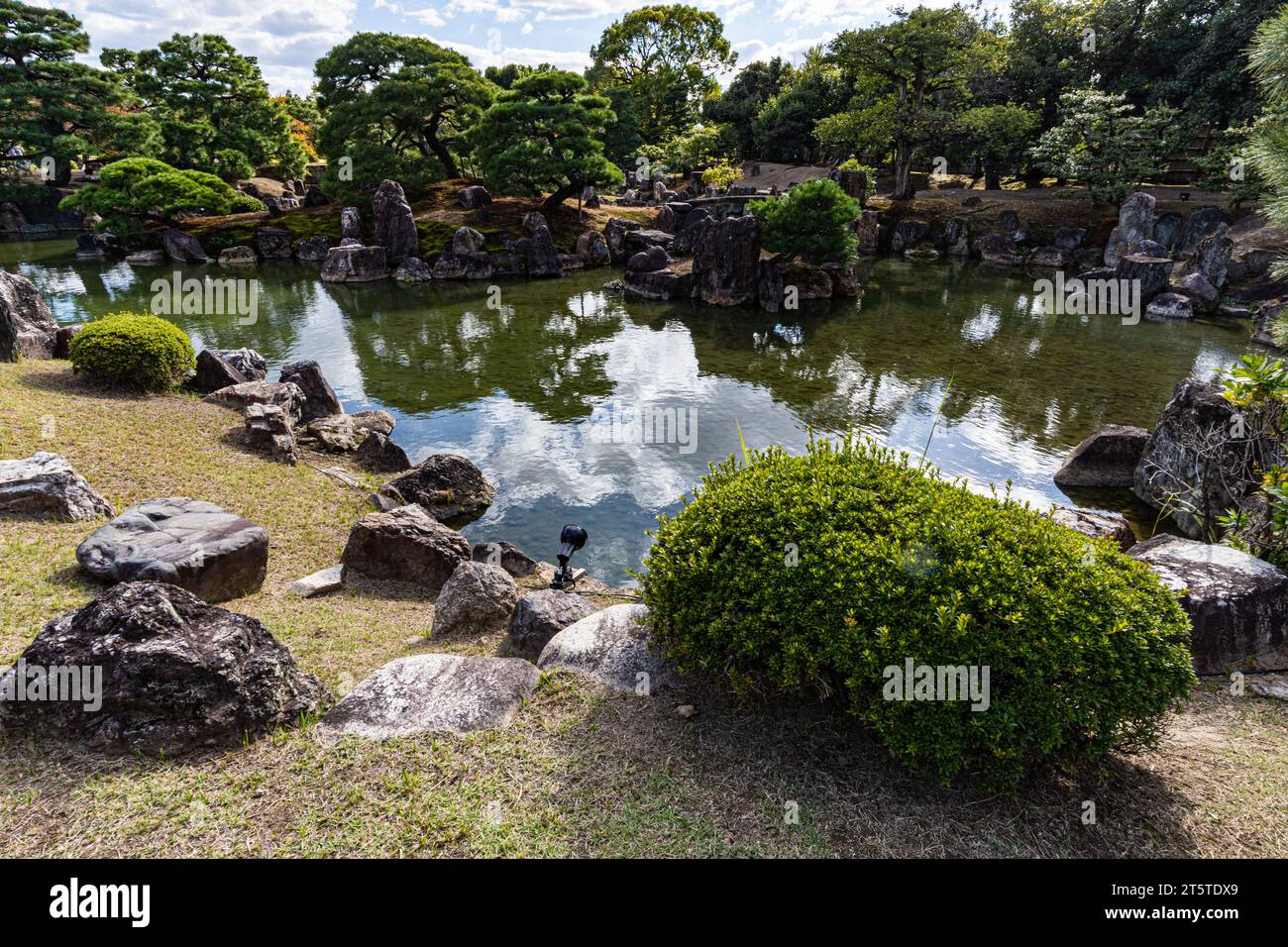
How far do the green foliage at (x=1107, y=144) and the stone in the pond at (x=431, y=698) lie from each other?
4930 cm

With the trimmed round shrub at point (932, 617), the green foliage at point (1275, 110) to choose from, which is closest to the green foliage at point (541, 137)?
the green foliage at point (1275, 110)

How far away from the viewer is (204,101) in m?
49.5

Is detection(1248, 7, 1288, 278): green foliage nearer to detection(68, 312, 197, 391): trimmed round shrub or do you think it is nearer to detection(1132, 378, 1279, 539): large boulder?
detection(1132, 378, 1279, 539): large boulder

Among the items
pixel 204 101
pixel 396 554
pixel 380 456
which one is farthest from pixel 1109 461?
pixel 204 101

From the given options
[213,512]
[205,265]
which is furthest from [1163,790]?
[205,265]

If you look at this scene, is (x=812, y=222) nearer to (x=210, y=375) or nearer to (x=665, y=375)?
(x=665, y=375)

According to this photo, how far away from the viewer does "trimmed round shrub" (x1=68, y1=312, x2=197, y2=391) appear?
46.4 feet

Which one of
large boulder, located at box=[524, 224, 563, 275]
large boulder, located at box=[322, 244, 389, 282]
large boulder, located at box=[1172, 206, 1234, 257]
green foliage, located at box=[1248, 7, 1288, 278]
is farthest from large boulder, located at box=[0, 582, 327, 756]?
large boulder, located at box=[1172, 206, 1234, 257]

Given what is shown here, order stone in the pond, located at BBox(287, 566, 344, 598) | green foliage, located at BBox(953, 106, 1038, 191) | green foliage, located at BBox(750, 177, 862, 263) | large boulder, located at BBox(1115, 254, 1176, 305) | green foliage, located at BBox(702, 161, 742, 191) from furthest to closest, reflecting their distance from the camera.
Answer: green foliage, located at BBox(702, 161, 742, 191), green foliage, located at BBox(953, 106, 1038, 191), green foliage, located at BBox(750, 177, 862, 263), large boulder, located at BBox(1115, 254, 1176, 305), stone in the pond, located at BBox(287, 566, 344, 598)

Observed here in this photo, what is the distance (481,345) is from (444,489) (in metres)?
13.1

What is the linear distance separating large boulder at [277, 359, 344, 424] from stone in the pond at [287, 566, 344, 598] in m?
8.57

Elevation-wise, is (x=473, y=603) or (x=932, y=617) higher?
(x=932, y=617)
